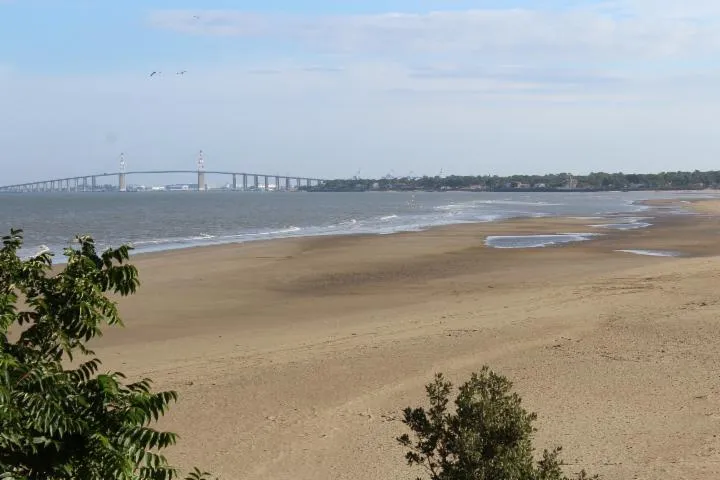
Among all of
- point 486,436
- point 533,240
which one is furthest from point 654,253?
point 486,436

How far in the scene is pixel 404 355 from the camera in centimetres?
1436

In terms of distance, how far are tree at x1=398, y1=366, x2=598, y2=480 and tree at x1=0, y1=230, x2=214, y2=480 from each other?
198 cm

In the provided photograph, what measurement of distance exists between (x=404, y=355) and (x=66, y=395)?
1072 cm

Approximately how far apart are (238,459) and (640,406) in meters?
5.62

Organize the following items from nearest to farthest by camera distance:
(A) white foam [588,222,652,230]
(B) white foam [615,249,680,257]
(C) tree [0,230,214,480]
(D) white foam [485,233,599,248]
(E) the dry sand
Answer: (C) tree [0,230,214,480]
(E) the dry sand
(B) white foam [615,249,680,257]
(D) white foam [485,233,599,248]
(A) white foam [588,222,652,230]

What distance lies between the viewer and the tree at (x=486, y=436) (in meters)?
5.14

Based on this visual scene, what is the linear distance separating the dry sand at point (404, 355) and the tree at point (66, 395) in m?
4.93

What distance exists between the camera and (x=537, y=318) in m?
17.9

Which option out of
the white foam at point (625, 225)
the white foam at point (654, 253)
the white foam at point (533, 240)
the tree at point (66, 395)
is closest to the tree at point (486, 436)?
the tree at point (66, 395)

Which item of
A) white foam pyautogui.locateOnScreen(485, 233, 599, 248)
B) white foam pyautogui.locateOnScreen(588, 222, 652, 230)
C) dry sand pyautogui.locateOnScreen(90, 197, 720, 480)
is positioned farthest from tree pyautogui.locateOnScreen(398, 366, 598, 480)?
white foam pyautogui.locateOnScreen(588, 222, 652, 230)

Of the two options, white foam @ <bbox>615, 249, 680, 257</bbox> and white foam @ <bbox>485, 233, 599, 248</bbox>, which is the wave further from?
white foam @ <bbox>485, 233, 599, 248</bbox>

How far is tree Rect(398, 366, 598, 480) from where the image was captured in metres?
5.14

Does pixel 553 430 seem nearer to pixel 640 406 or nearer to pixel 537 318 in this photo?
pixel 640 406

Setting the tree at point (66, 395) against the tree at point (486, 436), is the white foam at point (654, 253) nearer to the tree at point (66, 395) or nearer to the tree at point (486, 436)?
the tree at point (486, 436)
